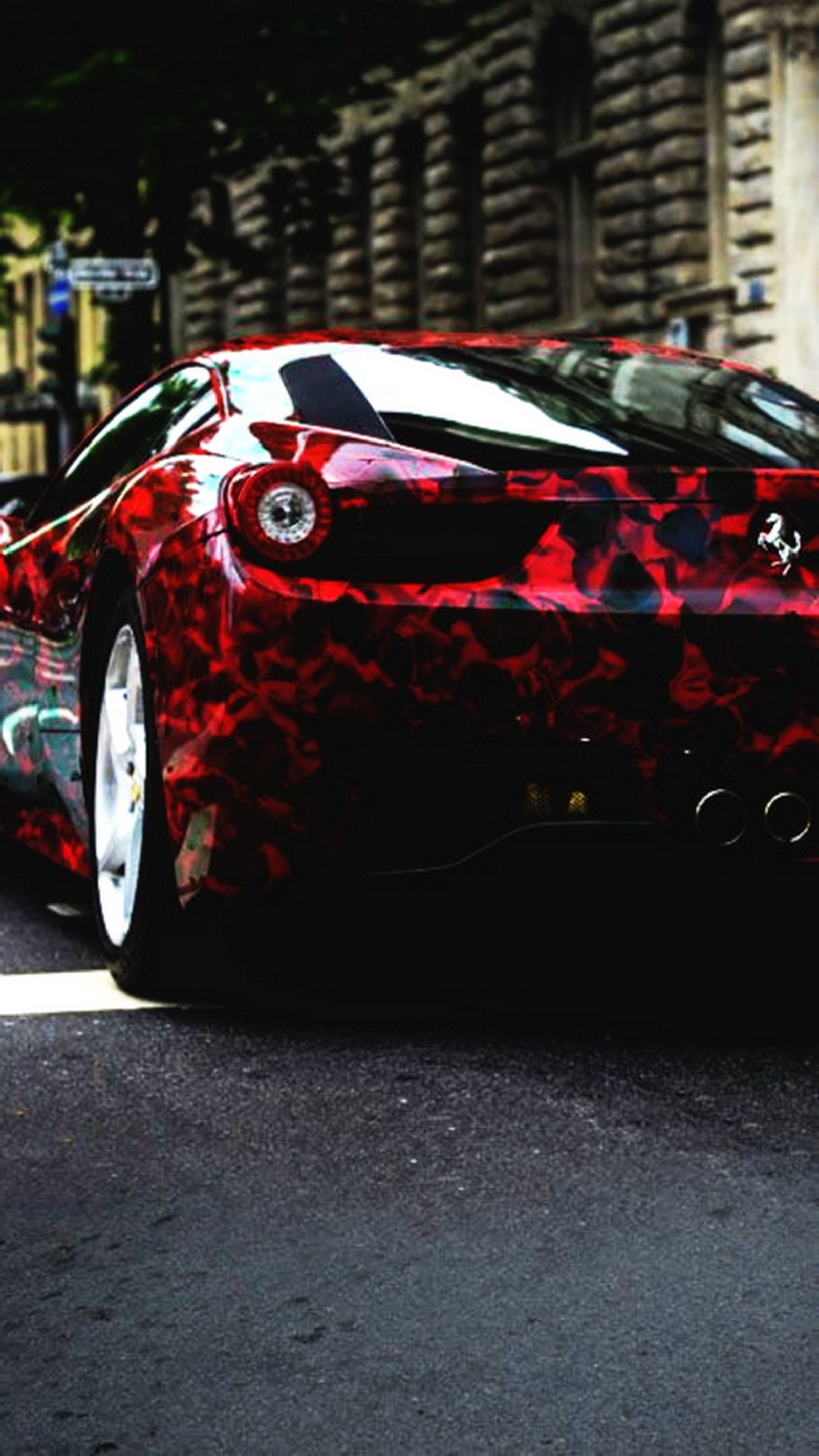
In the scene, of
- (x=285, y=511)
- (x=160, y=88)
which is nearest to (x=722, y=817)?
(x=285, y=511)

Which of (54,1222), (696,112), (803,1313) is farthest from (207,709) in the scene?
(696,112)

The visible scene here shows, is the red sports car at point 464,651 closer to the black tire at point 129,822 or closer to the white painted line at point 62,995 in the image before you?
the black tire at point 129,822

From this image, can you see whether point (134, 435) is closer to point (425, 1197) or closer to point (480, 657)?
point (480, 657)

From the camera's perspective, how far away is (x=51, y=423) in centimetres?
3691

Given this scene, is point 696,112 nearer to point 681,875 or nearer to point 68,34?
point 68,34

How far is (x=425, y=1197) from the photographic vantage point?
4363 mm

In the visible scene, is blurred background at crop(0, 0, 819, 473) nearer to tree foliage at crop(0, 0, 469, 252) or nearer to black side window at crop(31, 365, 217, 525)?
tree foliage at crop(0, 0, 469, 252)

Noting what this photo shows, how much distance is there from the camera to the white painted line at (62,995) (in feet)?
19.6

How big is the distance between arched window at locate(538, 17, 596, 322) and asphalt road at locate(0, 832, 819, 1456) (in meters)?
21.7

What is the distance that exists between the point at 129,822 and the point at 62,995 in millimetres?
383

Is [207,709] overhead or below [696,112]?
below

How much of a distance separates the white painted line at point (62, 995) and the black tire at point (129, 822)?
0.04 m

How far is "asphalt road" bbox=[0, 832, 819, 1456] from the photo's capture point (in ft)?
11.1

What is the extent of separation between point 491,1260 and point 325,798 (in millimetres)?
1583
